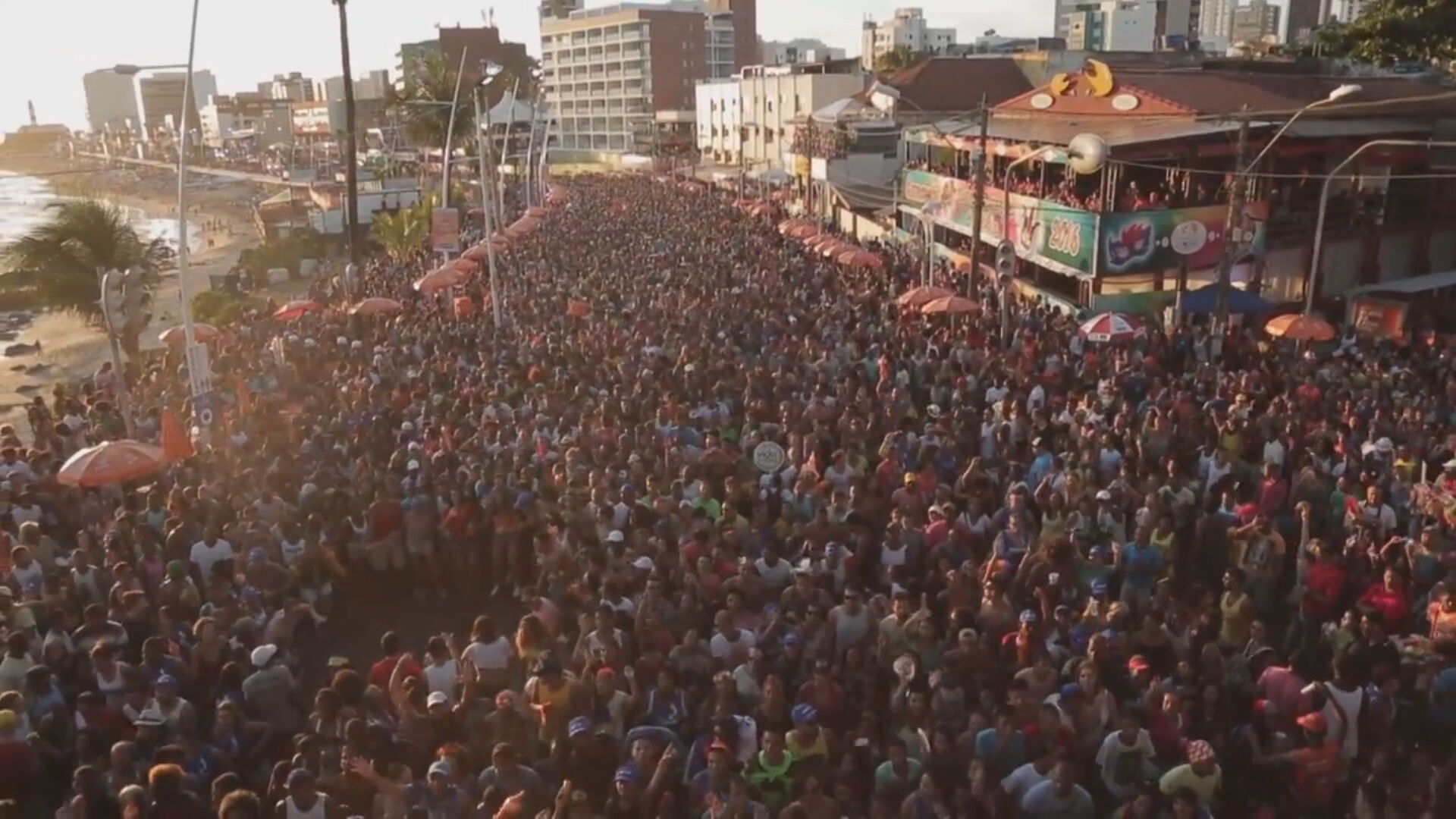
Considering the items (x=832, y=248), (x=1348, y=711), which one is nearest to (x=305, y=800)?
(x=1348, y=711)

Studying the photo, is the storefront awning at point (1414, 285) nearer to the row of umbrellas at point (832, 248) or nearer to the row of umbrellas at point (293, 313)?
the row of umbrellas at point (832, 248)

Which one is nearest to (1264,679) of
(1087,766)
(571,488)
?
(1087,766)

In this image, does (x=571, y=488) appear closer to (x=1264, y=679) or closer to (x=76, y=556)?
(x=76, y=556)

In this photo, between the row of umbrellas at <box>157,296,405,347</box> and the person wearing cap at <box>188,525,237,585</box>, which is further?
the row of umbrellas at <box>157,296,405,347</box>

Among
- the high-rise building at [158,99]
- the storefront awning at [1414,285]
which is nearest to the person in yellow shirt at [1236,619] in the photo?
the storefront awning at [1414,285]

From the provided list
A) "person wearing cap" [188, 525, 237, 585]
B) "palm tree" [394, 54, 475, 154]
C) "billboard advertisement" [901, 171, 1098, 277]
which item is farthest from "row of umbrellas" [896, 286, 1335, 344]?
"palm tree" [394, 54, 475, 154]

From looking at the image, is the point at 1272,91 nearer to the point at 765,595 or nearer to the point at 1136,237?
the point at 1136,237

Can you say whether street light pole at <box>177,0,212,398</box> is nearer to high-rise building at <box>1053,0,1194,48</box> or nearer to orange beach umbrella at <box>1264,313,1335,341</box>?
orange beach umbrella at <box>1264,313,1335,341</box>
